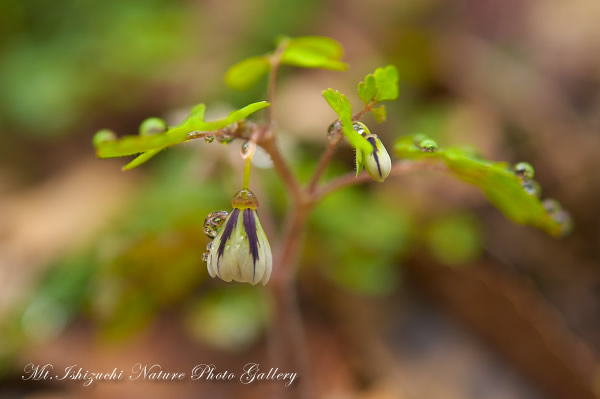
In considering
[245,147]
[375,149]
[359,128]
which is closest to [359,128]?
[359,128]

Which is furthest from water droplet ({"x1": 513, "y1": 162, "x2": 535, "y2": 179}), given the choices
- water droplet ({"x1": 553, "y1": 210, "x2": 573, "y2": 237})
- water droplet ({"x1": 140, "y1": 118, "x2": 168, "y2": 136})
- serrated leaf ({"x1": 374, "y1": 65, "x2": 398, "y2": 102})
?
water droplet ({"x1": 140, "y1": 118, "x2": 168, "y2": 136})

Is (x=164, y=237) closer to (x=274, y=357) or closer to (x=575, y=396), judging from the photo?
(x=274, y=357)

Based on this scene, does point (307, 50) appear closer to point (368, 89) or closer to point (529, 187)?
point (368, 89)

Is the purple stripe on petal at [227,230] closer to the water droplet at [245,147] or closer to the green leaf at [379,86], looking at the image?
the water droplet at [245,147]

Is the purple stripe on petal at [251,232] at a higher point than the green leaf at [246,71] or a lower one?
lower

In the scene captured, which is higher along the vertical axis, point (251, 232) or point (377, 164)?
point (377, 164)

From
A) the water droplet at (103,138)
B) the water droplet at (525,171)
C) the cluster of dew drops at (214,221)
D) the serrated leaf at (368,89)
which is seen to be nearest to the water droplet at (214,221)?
the cluster of dew drops at (214,221)
